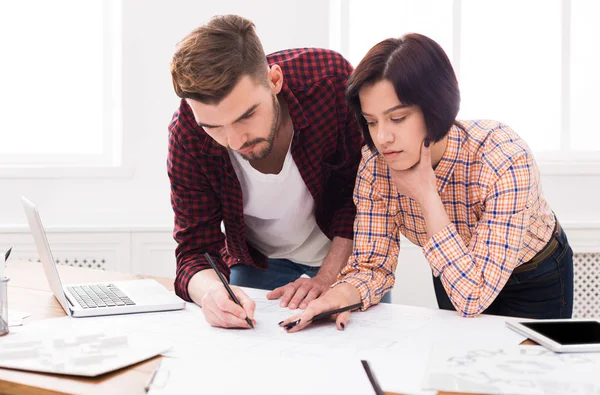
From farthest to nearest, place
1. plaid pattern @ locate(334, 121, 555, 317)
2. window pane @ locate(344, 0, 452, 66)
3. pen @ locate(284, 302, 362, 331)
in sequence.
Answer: window pane @ locate(344, 0, 452, 66)
plaid pattern @ locate(334, 121, 555, 317)
pen @ locate(284, 302, 362, 331)

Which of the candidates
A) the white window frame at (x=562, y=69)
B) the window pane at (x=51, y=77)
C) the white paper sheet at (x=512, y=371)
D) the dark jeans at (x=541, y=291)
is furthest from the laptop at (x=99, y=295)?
the white window frame at (x=562, y=69)

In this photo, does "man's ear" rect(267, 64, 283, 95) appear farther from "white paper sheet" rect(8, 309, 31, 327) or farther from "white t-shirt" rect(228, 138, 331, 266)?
"white paper sheet" rect(8, 309, 31, 327)

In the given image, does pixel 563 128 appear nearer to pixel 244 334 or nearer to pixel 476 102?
pixel 476 102

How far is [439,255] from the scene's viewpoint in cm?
133

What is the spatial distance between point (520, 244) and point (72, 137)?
2.43m

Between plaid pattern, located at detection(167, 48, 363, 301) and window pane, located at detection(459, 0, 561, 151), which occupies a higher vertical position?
window pane, located at detection(459, 0, 561, 151)

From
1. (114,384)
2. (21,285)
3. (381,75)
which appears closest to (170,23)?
(21,285)

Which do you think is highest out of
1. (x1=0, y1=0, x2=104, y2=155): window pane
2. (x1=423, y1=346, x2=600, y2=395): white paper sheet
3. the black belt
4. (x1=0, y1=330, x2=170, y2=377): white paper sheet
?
(x1=0, y1=0, x2=104, y2=155): window pane

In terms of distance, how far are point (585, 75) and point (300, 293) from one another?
7.94ft

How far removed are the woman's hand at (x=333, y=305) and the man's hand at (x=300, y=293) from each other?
0.29ft

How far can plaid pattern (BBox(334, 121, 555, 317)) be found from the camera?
1.30m

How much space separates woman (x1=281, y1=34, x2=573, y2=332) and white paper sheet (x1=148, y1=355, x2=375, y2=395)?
20 cm

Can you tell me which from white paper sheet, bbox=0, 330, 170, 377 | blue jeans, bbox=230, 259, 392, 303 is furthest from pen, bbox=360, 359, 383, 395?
blue jeans, bbox=230, 259, 392, 303

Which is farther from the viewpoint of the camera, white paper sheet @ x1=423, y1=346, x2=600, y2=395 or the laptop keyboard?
the laptop keyboard
